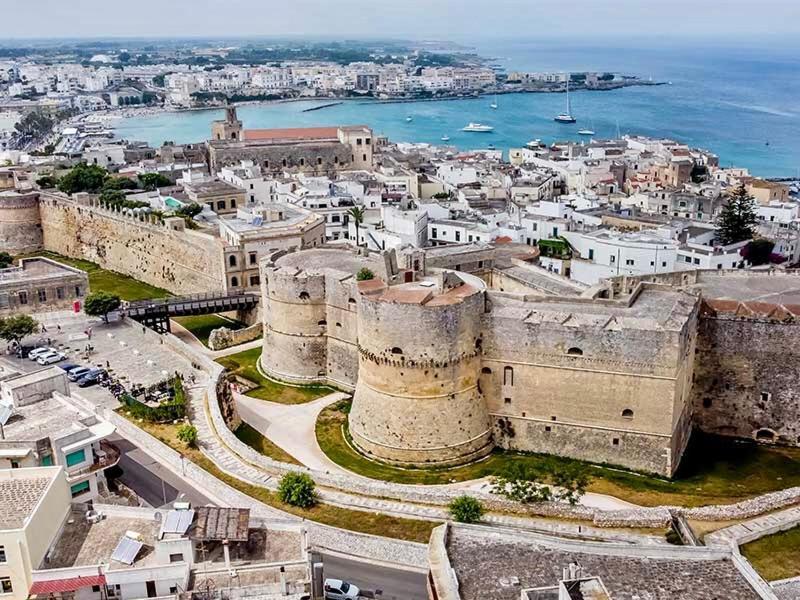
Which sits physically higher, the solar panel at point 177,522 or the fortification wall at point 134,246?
the solar panel at point 177,522

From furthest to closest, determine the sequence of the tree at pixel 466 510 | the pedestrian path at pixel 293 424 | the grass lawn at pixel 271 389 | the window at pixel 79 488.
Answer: the grass lawn at pixel 271 389, the pedestrian path at pixel 293 424, the tree at pixel 466 510, the window at pixel 79 488

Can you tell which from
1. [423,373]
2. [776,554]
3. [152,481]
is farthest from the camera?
[423,373]

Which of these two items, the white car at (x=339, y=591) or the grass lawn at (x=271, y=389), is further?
the grass lawn at (x=271, y=389)

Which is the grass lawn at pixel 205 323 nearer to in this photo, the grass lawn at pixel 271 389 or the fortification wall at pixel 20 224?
the grass lawn at pixel 271 389

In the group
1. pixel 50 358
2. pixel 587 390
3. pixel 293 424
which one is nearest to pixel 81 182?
pixel 50 358

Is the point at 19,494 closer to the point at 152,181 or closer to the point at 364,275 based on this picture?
the point at 364,275

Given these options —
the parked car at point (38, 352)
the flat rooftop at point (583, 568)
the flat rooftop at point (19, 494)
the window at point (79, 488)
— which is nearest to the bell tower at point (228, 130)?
the parked car at point (38, 352)
